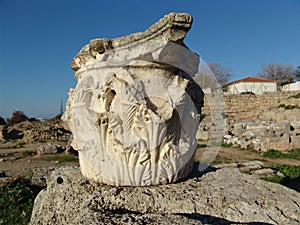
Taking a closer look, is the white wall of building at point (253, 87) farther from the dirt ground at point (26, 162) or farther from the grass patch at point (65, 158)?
the dirt ground at point (26, 162)

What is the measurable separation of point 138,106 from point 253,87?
3569 cm

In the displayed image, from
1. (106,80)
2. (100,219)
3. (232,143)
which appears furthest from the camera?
(232,143)

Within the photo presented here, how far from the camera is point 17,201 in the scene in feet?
13.9

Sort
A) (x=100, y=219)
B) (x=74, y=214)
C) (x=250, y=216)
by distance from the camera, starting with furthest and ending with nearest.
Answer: (x=74, y=214), (x=250, y=216), (x=100, y=219)

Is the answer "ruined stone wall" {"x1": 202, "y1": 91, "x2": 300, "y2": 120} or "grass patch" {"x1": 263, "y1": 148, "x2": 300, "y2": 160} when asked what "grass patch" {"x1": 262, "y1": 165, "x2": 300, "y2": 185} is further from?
"ruined stone wall" {"x1": 202, "y1": 91, "x2": 300, "y2": 120}

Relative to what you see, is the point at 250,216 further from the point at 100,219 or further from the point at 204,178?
the point at 100,219

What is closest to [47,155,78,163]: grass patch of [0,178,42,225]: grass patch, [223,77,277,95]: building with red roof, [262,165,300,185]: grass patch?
[0,178,42,225]: grass patch

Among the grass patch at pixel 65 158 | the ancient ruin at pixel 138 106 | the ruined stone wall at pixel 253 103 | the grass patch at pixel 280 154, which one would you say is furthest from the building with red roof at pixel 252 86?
the ancient ruin at pixel 138 106

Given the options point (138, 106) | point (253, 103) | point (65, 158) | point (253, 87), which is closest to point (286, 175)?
point (138, 106)

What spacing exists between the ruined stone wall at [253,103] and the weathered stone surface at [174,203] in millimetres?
18545

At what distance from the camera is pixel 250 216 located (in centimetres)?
173

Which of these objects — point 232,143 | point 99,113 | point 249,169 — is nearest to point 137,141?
point 99,113

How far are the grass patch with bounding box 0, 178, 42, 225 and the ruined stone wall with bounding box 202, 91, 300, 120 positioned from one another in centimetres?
1728

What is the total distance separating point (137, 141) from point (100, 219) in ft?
2.40
